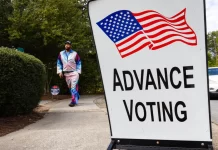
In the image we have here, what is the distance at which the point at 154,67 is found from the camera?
2.18 metres

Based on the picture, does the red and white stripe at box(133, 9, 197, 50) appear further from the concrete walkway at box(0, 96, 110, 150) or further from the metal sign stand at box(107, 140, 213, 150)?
the concrete walkway at box(0, 96, 110, 150)

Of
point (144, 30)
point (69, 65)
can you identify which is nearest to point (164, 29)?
point (144, 30)

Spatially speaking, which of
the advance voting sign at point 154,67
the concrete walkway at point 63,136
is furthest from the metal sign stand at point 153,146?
the concrete walkway at point 63,136

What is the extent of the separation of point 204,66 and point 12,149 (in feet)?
9.46

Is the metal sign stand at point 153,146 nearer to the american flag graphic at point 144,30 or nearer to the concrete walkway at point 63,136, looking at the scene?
the american flag graphic at point 144,30

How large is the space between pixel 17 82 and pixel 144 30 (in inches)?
168

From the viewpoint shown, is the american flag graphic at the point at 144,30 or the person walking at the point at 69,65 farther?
the person walking at the point at 69,65

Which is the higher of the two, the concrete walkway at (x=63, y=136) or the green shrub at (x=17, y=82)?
the green shrub at (x=17, y=82)

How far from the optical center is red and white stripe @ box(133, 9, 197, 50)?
206 centimetres

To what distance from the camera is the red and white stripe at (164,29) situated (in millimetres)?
2057

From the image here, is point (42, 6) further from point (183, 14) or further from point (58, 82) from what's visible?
point (183, 14)

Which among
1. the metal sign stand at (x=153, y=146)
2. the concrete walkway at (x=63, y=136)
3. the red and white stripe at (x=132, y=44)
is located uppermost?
Result: the red and white stripe at (x=132, y=44)

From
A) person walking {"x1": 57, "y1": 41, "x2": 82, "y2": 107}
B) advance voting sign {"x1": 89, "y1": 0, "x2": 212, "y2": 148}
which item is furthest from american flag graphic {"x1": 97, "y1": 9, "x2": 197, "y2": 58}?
person walking {"x1": 57, "y1": 41, "x2": 82, "y2": 107}

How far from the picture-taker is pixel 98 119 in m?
5.89
